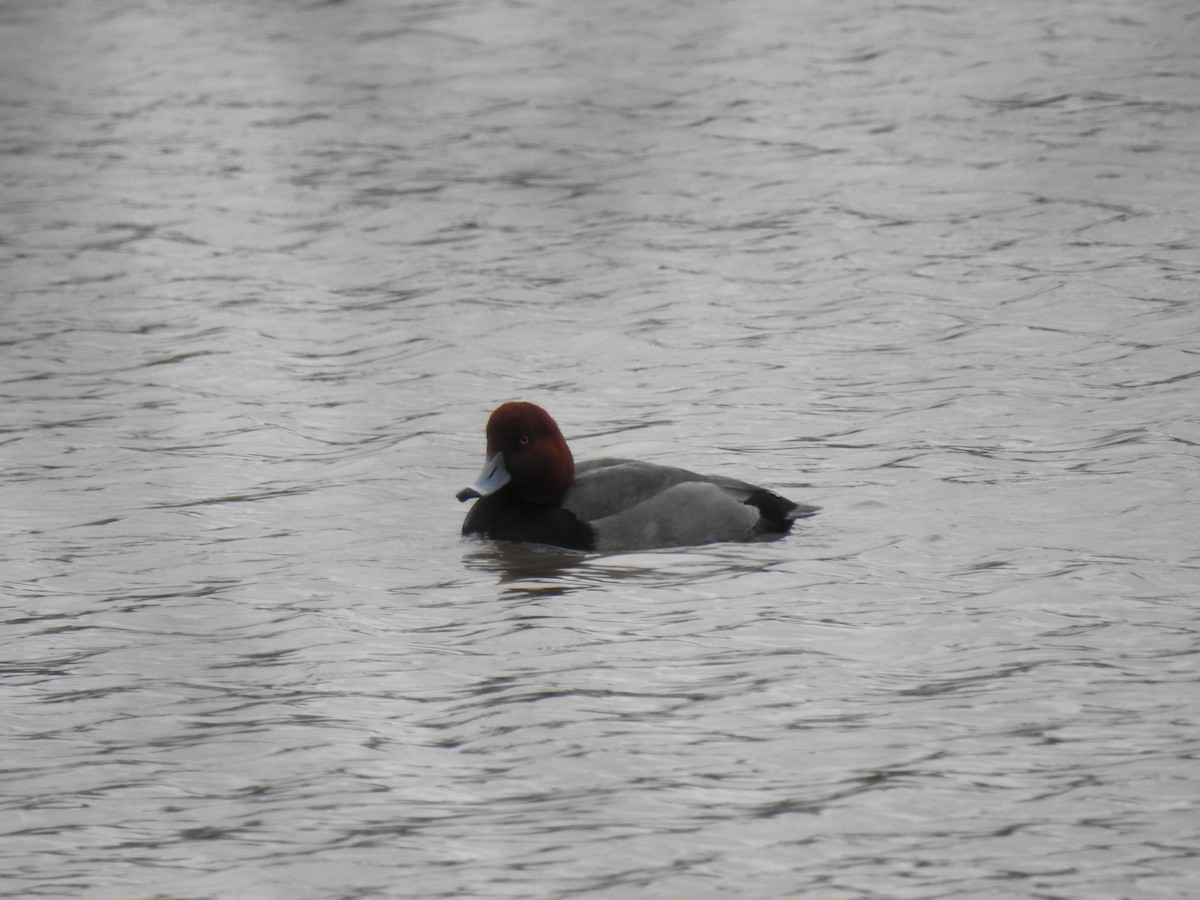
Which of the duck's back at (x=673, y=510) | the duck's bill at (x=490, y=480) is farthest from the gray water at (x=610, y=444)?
the duck's bill at (x=490, y=480)

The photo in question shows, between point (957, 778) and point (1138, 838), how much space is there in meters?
0.51

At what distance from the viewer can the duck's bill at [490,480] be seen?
23.6 ft

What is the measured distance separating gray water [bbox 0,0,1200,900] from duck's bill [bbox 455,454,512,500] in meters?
0.22

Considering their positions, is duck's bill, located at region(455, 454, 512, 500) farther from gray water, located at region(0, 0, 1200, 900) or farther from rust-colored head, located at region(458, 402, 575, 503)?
gray water, located at region(0, 0, 1200, 900)

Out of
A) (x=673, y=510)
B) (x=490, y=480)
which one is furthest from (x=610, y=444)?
(x=673, y=510)

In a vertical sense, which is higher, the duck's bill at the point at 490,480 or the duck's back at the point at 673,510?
the duck's bill at the point at 490,480

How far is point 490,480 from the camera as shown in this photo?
7.26 metres

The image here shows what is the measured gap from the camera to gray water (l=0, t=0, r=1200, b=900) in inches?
182

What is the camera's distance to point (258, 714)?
5.36 metres

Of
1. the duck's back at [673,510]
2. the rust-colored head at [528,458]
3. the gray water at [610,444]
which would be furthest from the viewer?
the rust-colored head at [528,458]

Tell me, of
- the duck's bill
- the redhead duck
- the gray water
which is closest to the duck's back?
the redhead duck

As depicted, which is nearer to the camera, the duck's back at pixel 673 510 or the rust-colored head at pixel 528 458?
the duck's back at pixel 673 510

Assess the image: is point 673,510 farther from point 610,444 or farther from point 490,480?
point 610,444

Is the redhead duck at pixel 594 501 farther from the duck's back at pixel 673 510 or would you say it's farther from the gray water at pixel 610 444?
the gray water at pixel 610 444
